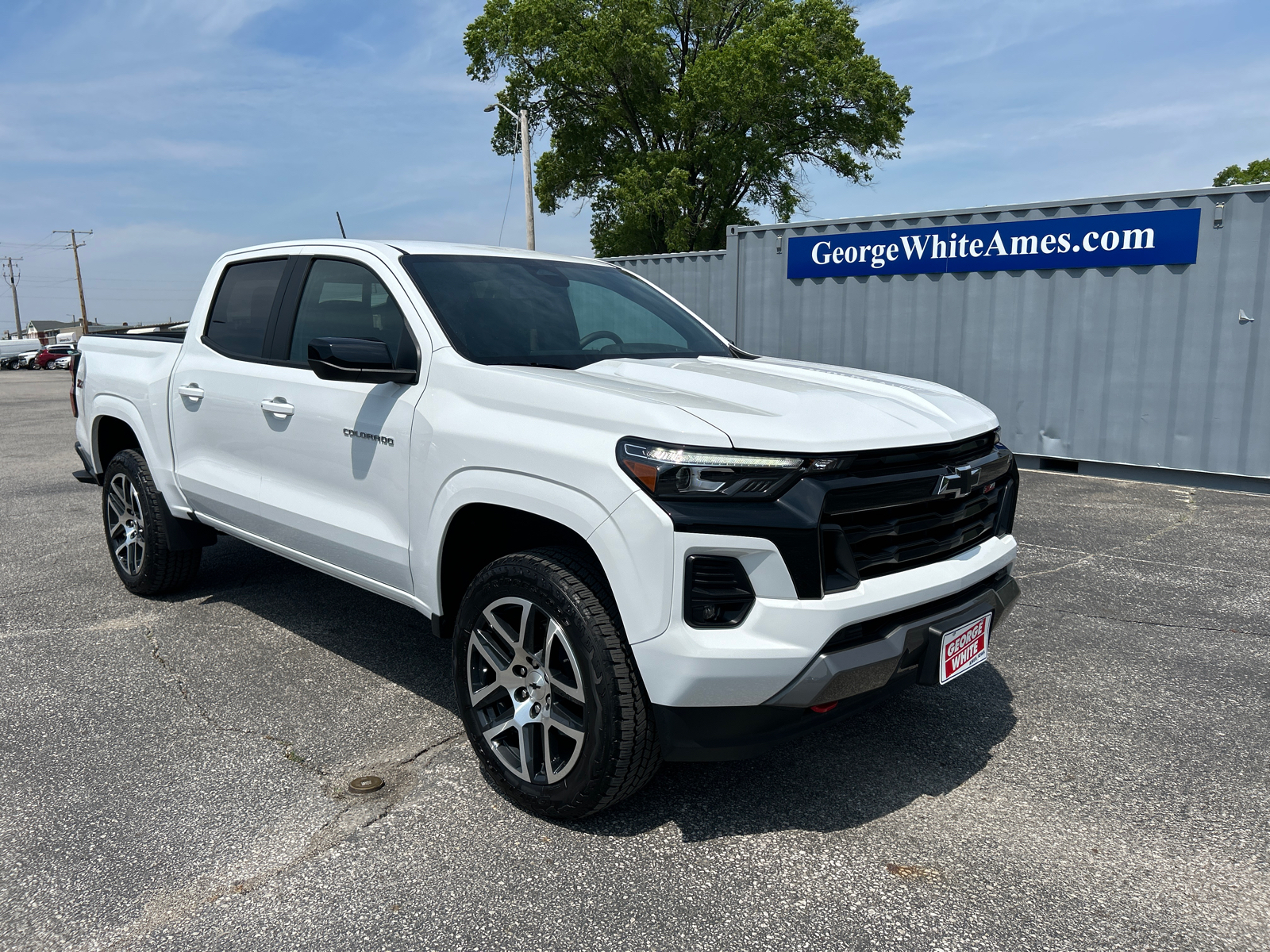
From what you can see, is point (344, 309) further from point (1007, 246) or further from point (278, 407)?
point (1007, 246)

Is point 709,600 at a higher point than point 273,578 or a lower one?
higher

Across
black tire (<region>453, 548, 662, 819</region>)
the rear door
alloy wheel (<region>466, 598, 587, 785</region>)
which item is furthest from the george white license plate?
the rear door

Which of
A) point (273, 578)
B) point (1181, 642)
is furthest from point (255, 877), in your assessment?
point (1181, 642)

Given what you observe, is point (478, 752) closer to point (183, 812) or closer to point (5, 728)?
point (183, 812)

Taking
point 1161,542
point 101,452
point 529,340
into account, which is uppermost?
point 529,340

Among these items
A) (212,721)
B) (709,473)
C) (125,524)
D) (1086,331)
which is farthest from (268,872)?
(1086,331)

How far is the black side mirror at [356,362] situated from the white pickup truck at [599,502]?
0.04ft

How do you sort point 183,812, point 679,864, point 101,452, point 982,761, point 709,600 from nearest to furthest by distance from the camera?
1. point 709,600
2. point 679,864
3. point 183,812
4. point 982,761
5. point 101,452

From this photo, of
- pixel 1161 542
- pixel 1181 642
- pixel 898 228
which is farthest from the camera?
pixel 898 228

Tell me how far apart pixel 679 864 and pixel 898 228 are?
9.16 meters

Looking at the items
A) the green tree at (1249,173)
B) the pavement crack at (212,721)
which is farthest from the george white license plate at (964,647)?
the green tree at (1249,173)

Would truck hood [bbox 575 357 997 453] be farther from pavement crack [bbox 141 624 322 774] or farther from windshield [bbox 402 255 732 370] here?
pavement crack [bbox 141 624 322 774]

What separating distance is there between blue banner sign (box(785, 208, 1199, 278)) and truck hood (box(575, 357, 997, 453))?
6919 mm

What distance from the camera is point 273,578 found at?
5539 mm
